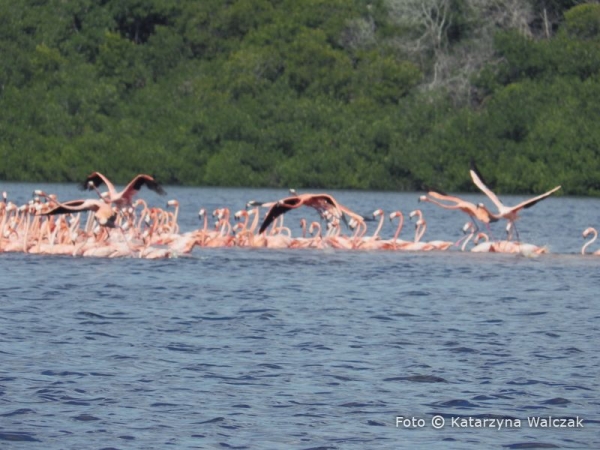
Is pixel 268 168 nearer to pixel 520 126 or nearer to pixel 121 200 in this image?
pixel 520 126

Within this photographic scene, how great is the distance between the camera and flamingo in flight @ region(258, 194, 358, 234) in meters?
21.4

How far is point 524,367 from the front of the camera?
12.8 meters

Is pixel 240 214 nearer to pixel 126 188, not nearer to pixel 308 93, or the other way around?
pixel 126 188

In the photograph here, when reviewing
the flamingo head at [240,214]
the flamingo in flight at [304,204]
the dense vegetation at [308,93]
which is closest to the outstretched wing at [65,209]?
the flamingo in flight at [304,204]

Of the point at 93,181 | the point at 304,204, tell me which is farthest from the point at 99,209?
the point at 304,204

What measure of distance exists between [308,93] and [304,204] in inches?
1139

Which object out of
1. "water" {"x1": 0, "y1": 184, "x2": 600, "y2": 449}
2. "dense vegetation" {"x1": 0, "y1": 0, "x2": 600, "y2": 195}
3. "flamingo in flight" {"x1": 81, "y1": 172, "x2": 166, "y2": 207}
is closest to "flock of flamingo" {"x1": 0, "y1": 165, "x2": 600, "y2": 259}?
"flamingo in flight" {"x1": 81, "y1": 172, "x2": 166, "y2": 207}

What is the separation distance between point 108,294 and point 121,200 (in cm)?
494

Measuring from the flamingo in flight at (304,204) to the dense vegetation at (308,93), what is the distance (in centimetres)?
2344

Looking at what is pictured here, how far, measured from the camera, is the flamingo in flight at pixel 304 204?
21375mm

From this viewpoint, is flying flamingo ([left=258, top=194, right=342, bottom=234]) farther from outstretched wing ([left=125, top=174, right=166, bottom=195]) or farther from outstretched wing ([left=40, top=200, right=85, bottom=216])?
outstretched wing ([left=40, top=200, right=85, bottom=216])

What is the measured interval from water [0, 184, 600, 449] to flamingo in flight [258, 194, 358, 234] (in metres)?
0.69

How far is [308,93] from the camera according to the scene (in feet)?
168

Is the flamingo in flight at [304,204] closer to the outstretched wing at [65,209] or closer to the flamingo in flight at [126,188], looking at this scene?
the flamingo in flight at [126,188]
